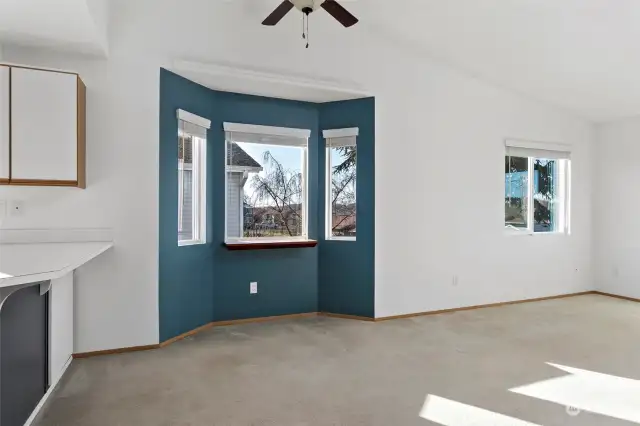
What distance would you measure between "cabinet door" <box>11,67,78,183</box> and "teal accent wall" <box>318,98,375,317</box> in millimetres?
2402

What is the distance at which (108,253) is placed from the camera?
11.0ft

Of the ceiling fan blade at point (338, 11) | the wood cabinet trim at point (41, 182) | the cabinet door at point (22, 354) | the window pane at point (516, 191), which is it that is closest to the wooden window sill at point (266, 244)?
the wood cabinet trim at point (41, 182)

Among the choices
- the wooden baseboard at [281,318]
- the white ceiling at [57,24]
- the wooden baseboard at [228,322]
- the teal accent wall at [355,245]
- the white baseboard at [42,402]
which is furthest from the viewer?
the teal accent wall at [355,245]

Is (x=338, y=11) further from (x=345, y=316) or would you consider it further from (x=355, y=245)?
(x=345, y=316)

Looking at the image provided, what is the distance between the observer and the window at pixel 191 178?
3.87 metres

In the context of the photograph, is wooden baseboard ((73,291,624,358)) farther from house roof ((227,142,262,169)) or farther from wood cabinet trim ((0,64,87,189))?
house roof ((227,142,262,169))

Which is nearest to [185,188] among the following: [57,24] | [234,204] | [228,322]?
[234,204]

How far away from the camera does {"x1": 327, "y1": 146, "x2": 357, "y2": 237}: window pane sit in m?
4.57

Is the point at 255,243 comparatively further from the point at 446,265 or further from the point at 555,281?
the point at 555,281

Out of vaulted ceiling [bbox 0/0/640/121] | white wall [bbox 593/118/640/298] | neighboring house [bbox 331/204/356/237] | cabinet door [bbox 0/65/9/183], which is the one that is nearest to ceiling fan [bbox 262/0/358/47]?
vaulted ceiling [bbox 0/0/640/121]

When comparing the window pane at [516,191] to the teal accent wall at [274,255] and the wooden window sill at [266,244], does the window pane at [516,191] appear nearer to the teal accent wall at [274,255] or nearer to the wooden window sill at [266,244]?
the teal accent wall at [274,255]

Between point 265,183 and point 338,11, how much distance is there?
2010 millimetres

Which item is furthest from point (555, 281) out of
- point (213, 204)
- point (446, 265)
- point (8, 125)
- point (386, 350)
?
point (8, 125)

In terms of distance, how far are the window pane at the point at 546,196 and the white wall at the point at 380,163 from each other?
219 millimetres
